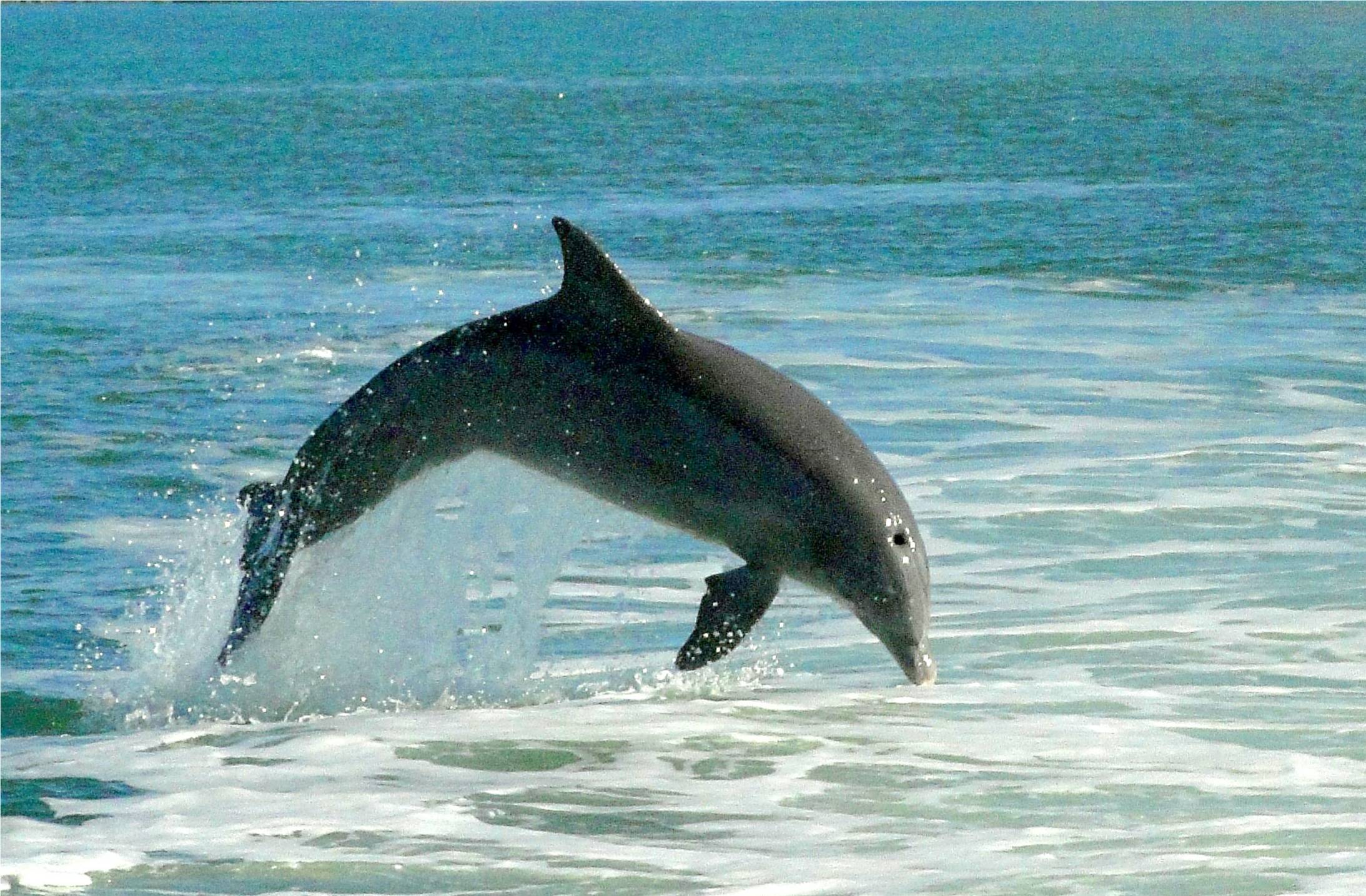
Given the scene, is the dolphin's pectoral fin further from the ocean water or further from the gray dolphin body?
the ocean water

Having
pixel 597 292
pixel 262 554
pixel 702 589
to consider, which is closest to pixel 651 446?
pixel 597 292

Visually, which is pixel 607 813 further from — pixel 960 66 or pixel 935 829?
pixel 960 66

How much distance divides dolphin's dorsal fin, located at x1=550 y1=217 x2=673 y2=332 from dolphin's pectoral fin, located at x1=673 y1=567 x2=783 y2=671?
45.7 inches

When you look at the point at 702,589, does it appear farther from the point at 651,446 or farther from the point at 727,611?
the point at 727,611

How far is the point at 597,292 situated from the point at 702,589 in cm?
272

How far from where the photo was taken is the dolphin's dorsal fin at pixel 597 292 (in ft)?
30.9

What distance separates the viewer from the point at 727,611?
9250 mm

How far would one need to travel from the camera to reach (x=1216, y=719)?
8969mm

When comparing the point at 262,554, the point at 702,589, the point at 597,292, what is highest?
the point at 597,292

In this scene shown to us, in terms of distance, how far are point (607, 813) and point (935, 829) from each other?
1.21 m

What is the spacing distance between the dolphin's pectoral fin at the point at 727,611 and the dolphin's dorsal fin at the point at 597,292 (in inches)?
45.7

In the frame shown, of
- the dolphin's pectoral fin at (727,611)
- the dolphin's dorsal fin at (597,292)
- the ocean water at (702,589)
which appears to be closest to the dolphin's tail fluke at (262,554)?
the ocean water at (702,589)

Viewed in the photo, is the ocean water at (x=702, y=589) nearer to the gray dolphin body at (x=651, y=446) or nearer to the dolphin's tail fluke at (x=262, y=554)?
the dolphin's tail fluke at (x=262, y=554)

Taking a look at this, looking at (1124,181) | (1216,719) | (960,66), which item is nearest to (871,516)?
(1216,719)
